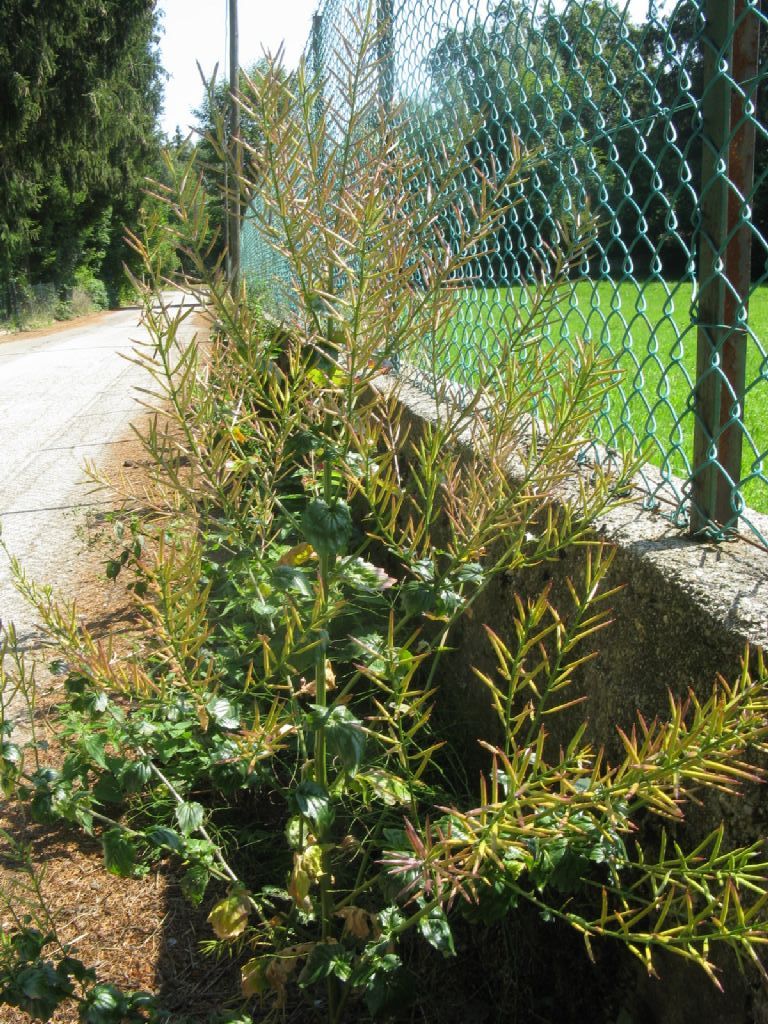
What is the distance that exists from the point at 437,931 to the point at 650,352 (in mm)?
1137

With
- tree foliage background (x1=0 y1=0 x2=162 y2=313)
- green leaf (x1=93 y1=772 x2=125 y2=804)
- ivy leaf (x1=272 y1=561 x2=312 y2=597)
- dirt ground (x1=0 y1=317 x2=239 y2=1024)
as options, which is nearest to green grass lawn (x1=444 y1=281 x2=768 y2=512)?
ivy leaf (x1=272 y1=561 x2=312 y2=597)

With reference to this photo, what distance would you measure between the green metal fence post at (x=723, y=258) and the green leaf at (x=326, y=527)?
0.63 metres

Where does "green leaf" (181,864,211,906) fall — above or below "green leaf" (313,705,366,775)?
below

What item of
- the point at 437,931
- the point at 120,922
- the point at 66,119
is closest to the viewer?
the point at 437,931

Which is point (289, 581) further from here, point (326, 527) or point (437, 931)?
point (437, 931)

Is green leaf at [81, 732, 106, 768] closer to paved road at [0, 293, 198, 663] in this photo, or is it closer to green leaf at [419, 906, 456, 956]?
paved road at [0, 293, 198, 663]

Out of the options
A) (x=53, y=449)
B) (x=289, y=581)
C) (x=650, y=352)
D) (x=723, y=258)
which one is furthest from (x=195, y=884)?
(x=53, y=449)

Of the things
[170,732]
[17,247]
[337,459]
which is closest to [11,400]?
[170,732]

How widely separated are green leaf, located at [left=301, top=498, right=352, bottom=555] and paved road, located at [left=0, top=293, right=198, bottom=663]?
0.39 metres

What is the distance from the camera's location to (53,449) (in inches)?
313

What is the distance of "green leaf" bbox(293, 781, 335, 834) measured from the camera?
1.51 metres

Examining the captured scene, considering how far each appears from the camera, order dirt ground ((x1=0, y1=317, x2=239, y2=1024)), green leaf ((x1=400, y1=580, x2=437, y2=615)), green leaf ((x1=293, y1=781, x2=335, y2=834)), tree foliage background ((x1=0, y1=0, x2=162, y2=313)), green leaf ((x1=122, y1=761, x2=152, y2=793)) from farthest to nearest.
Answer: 1. tree foliage background ((x1=0, y1=0, x2=162, y2=313))
2. dirt ground ((x1=0, y1=317, x2=239, y2=1024))
3. green leaf ((x1=122, y1=761, x2=152, y2=793))
4. green leaf ((x1=400, y1=580, x2=437, y2=615))
5. green leaf ((x1=293, y1=781, x2=335, y2=834))

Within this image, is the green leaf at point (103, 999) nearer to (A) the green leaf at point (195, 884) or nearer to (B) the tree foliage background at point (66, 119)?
(A) the green leaf at point (195, 884)

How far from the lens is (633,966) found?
Result: 5.34 feet
